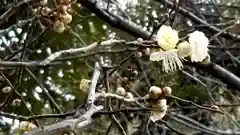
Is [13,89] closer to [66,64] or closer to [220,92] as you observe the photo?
[66,64]

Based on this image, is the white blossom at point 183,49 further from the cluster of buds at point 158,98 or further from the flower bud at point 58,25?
the flower bud at point 58,25

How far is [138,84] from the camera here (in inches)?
106

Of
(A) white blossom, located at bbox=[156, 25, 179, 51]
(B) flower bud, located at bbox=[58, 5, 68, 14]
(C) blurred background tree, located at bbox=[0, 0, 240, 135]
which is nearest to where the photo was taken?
(A) white blossom, located at bbox=[156, 25, 179, 51]

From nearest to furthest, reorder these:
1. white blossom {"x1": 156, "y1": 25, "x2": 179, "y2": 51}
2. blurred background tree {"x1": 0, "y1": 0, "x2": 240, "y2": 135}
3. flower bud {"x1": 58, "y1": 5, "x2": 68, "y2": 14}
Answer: white blossom {"x1": 156, "y1": 25, "x2": 179, "y2": 51} < flower bud {"x1": 58, "y1": 5, "x2": 68, "y2": 14} < blurred background tree {"x1": 0, "y1": 0, "x2": 240, "y2": 135}

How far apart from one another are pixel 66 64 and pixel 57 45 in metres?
0.11

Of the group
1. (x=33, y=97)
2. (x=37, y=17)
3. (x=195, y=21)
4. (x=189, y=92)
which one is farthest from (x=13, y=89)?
(x=189, y=92)

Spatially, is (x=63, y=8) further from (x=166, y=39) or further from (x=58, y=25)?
(x=166, y=39)

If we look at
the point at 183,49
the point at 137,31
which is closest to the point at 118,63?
the point at 137,31

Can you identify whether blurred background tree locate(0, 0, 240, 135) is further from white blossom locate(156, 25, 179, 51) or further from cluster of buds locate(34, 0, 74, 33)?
white blossom locate(156, 25, 179, 51)

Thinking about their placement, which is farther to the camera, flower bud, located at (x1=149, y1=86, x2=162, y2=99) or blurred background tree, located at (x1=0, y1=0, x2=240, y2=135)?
blurred background tree, located at (x1=0, y1=0, x2=240, y2=135)

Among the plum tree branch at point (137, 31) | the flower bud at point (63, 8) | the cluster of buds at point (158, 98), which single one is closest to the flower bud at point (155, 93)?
the cluster of buds at point (158, 98)

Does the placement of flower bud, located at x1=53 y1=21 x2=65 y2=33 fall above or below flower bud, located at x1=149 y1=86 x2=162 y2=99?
above

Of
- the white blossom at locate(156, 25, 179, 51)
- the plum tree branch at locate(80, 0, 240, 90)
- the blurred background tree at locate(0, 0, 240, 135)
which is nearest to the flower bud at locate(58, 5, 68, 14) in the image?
the white blossom at locate(156, 25, 179, 51)

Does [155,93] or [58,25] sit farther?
[58,25]
